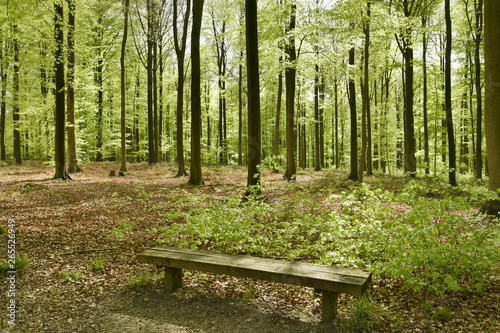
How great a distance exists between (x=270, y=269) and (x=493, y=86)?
7242mm

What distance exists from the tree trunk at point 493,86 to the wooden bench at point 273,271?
608 centimetres

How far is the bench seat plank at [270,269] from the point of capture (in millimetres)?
3513

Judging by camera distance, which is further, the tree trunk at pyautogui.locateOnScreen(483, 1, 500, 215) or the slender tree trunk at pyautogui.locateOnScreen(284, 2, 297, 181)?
the slender tree trunk at pyautogui.locateOnScreen(284, 2, 297, 181)

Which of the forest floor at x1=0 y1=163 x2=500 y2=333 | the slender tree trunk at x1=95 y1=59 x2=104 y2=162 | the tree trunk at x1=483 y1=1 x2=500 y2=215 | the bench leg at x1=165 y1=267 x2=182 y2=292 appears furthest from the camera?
the slender tree trunk at x1=95 y1=59 x2=104 y2=162

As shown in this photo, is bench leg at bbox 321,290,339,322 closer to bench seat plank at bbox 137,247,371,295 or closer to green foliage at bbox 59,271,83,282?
bench seat plank at bbox 137,247,371,295

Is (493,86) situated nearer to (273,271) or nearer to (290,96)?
(273,271)

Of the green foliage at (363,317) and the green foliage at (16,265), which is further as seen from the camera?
the green foliage at (16,265)

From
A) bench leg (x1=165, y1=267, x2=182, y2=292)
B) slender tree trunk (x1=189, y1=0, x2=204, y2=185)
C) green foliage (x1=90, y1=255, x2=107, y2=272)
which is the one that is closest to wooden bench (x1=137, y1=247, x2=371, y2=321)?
bench leg (x1=165, y1=267, x2=182, y2=292)

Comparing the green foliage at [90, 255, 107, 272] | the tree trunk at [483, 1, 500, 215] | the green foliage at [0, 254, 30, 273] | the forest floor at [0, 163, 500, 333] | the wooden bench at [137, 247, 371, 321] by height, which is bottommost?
the forest floor at [0, 163, 500, 333]

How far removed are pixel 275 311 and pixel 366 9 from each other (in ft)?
39.6

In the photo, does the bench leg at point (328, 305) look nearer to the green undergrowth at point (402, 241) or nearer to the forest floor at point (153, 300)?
the forest floor at point (153, 300)

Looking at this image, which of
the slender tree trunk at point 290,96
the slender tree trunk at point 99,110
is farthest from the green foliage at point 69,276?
the slender tree trunk at point 99,110

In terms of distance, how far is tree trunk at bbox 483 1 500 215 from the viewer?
7.16 meters

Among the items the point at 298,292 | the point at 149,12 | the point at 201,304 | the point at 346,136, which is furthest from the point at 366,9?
the point at 346,136
